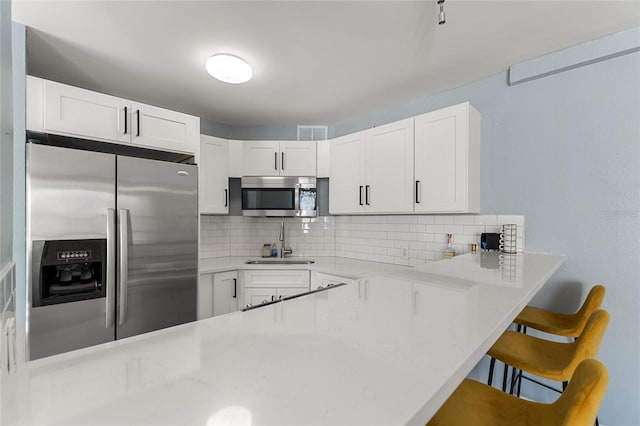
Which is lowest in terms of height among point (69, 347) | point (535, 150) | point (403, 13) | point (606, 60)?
point (69, 347)

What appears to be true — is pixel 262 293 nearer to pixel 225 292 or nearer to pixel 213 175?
pixel 225 292

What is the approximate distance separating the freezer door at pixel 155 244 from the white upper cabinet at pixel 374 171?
147 centimetres

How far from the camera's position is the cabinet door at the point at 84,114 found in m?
1.77

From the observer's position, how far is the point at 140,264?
1913 mm

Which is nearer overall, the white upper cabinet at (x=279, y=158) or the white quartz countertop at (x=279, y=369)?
the white quartz countertop at (x=279, y=369)

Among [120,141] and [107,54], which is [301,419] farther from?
[107,54]

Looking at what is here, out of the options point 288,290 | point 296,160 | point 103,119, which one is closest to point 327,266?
point 288,290

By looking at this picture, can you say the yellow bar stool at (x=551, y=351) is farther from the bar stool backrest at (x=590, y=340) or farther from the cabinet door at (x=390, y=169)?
the cabinet door at (x=390, y=169)

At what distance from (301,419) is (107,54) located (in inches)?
101

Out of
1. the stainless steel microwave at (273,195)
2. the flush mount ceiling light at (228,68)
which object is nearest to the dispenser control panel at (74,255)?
the flush mount ceiling light at (228,68)

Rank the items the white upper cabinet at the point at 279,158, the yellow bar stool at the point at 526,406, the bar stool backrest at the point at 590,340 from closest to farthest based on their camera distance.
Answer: the yellow bar stool at the point at 526,406 → the bar stool backrest at the point at 590,340 → the white upper cabinet at the point at 279,158

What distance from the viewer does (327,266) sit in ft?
9.48

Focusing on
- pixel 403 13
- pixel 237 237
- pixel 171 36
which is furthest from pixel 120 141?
pixel 403 13

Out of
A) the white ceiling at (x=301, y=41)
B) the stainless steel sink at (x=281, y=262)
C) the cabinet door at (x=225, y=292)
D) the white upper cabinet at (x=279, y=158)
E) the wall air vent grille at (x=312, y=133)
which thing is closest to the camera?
the white ceiling at (x=301, y=41)
